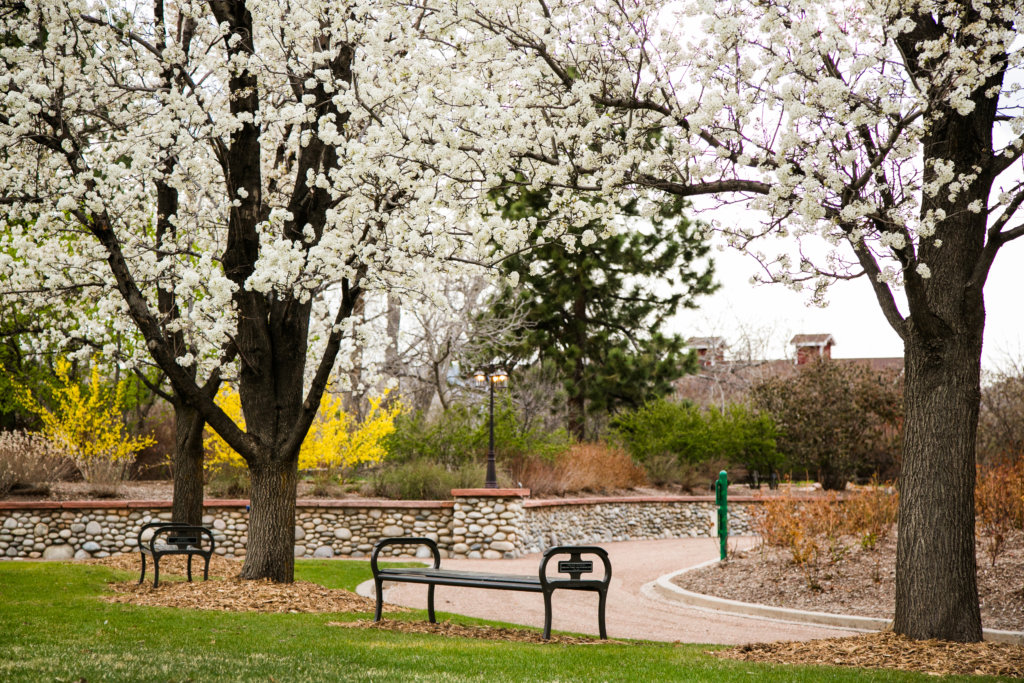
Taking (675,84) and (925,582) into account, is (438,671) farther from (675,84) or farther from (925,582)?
(675,84)

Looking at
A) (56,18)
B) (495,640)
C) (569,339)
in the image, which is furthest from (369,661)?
(569,339)

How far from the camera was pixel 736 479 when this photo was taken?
2275cm

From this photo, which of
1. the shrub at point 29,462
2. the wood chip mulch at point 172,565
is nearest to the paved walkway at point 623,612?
the wood chip mulch at point 172,565

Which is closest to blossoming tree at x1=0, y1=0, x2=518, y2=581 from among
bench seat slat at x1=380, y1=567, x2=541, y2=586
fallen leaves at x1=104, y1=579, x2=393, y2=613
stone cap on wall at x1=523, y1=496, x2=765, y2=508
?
fallen leaves at x1=104, y1=579, x2=393, y2=613

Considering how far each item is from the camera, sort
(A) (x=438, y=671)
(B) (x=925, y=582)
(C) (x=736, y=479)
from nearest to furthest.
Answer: (A) (x=438, y=671) → (B) (x=925, y=582) → (C) (x=736, y=479)

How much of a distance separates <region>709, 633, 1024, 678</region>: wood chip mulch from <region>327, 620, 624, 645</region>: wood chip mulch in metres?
1.14

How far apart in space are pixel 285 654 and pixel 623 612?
16.1ft

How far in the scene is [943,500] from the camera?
20.7 feet

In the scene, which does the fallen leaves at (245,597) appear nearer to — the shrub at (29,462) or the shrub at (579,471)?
the shrub at (29,462)

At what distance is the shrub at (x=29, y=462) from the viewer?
576 inches

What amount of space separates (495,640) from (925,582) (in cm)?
322

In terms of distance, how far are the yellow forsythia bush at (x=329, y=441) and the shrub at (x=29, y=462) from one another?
2608mm

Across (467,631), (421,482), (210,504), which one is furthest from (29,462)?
(467,631)

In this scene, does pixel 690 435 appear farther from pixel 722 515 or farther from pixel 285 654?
pixel 285 654
